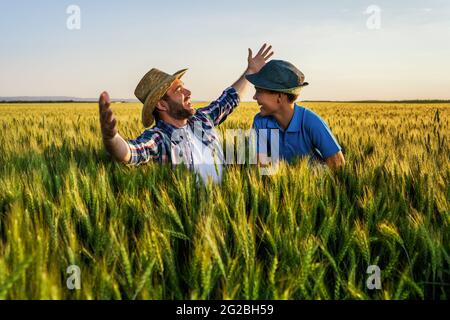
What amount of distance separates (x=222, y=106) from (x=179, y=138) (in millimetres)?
699

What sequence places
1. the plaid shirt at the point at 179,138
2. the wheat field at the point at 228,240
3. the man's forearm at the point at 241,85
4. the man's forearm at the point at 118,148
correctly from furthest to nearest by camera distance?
1. the man's forearm at the point at 241,85
2. the plaid shirt at the point at 179,138
3. the man's forearm at the point at 118,148
4. the wheat field at the point at 228,240

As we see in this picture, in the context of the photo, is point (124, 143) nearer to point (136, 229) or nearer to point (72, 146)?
point (136, 229)

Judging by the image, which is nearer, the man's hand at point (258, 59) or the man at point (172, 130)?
the man at point (172, 130)

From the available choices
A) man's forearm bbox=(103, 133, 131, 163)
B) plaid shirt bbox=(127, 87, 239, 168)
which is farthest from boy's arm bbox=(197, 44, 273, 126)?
man's forearm bbox=(103, 133, 131, 163)

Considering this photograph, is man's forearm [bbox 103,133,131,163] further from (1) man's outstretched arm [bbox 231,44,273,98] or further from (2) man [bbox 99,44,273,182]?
(1) man's outstretched arm [bbox 231,44,273,98]

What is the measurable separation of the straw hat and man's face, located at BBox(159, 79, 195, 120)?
0.04 meters

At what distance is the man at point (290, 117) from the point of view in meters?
2.93

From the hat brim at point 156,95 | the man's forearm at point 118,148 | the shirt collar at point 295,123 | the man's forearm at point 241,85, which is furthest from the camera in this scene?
the man's forearm at point 241,85

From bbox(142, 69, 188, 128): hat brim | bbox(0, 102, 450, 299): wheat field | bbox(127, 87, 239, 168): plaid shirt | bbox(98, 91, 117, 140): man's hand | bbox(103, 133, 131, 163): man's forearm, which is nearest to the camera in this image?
bbox(0, 102, 450, 299): wheat field

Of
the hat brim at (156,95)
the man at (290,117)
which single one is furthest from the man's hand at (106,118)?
the man at (290,117)

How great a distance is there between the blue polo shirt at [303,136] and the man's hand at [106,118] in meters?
1.23

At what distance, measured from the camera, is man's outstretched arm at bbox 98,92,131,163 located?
1.86 m

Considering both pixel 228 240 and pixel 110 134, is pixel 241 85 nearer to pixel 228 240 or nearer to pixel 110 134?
pixel 110 134

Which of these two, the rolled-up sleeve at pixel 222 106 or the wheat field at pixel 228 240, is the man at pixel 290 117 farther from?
the wheat field at pixel 228 240
